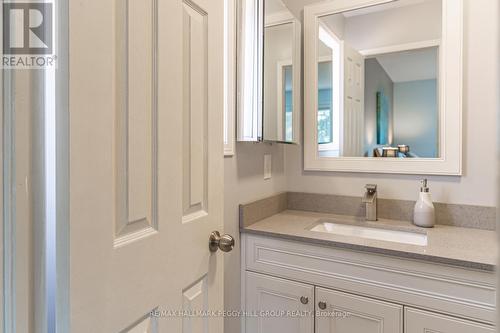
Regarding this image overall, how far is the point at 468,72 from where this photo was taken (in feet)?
4.68

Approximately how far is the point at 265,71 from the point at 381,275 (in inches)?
39.4

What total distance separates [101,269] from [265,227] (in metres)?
0.99

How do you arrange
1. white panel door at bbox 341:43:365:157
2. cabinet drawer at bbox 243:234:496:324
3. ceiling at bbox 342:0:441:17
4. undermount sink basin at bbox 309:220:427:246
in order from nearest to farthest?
cabinet drawer at bbox 243:234:496:324
undermount sink basin at bbox 309:220:427:246
ceiling at bbox 342:0:441:17
white panel door at bbox 341:43:365:157

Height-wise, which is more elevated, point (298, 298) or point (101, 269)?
point (101, 269)

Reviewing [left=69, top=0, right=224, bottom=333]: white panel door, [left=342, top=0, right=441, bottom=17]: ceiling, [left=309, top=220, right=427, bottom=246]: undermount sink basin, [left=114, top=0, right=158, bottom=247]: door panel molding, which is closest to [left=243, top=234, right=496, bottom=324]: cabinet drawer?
[left=309, top=220, right=427, bottom=246]: undermount sink basin

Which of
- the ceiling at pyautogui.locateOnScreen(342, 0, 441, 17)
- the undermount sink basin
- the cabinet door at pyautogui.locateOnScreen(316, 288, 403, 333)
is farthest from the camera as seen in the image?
the ceiling at pyautogui.locateOnScreen(342, 0, 441, 17)

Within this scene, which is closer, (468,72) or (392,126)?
(468,72)

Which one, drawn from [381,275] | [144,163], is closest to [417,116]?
[381,275]

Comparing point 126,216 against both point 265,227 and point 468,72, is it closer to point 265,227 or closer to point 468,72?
point 265,227

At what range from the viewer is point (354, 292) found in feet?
3.99

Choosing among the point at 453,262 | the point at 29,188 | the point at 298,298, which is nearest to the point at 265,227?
the point at 298,298

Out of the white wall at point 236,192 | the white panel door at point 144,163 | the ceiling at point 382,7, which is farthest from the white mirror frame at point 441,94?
the white panel door at point 144,163

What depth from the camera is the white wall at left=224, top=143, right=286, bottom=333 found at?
138 cm

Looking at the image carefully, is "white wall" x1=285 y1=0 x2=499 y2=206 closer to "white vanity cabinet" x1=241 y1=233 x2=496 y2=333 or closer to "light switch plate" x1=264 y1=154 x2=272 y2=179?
"white vanity cabinet" x1=241 y1=233 x2=496 y2=333
